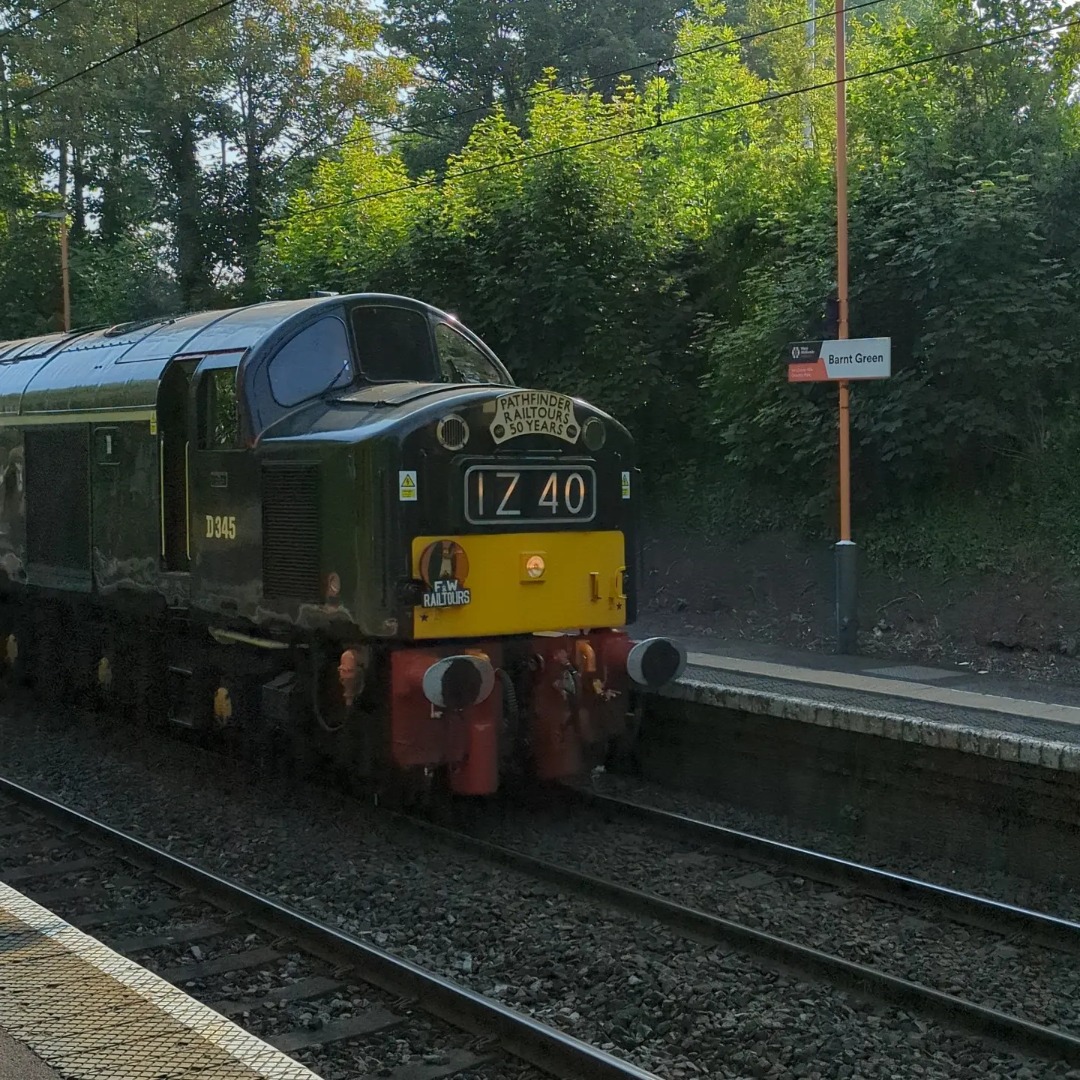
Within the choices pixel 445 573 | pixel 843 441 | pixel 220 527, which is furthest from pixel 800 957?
pixel 843 441

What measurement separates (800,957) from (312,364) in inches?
188

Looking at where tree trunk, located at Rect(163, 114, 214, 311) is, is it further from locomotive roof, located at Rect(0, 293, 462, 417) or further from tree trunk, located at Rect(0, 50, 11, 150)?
locomotive roof, located at Rect(0, 293, 462, 417)

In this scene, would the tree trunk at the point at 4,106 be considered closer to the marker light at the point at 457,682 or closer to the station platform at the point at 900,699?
the station platform at the point at 900,699

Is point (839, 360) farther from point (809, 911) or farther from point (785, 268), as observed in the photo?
point (809, 911)

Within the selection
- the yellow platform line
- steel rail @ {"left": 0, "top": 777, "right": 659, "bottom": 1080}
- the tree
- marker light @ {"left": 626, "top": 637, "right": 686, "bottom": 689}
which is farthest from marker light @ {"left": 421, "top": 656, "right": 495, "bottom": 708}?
the tree

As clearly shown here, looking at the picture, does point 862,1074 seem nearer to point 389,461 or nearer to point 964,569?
point 389,461

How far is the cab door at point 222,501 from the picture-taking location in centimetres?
844

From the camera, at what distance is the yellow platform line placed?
9.45 meters

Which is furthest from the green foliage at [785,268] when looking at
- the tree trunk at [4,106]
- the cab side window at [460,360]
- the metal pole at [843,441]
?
the tree trunk at [4,106]

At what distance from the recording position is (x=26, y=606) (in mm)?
11555

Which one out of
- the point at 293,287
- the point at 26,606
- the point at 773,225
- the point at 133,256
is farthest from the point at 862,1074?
the point at 133,256

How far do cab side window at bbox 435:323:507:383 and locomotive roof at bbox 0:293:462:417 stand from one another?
0.17 metres

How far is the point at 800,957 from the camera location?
6.04m

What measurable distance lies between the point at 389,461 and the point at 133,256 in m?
28.5
